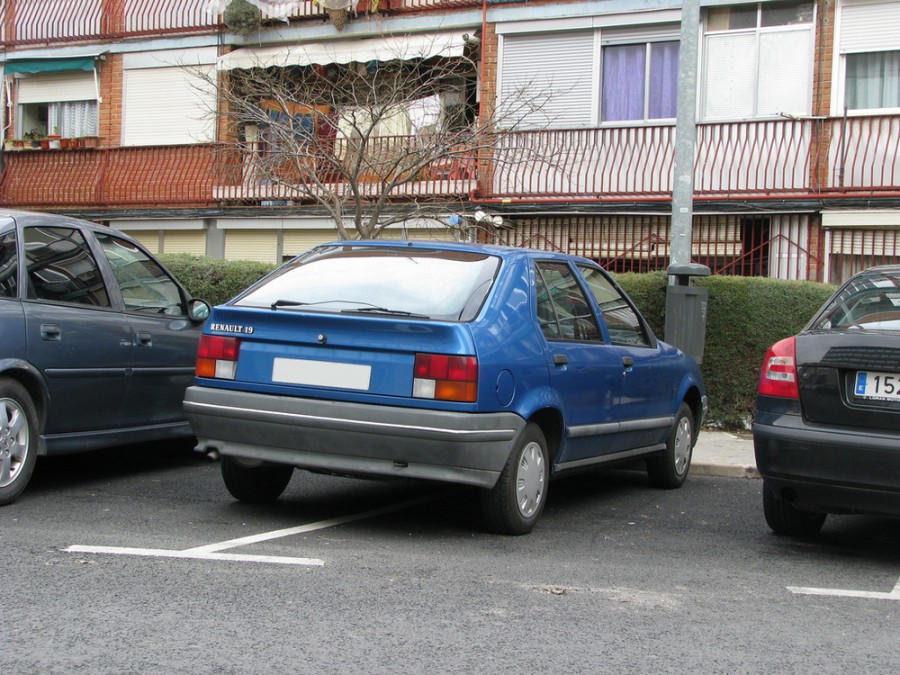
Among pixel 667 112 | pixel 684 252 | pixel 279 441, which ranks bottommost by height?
pixel 279 441

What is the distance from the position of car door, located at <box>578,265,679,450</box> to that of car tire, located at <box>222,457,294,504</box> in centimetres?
212

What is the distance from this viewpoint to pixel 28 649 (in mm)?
3668

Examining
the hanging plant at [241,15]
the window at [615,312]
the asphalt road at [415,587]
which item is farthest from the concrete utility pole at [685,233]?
the hanging plant at [241,15]

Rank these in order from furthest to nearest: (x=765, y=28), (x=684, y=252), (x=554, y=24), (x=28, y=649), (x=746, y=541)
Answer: (x=554, y=24) → (x=765, y=28) → (x=684, y=252) → (x=746, y=541) → (x=28, y=649)

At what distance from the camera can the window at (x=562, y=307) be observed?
633 centimetres

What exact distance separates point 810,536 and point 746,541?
0.41 meters

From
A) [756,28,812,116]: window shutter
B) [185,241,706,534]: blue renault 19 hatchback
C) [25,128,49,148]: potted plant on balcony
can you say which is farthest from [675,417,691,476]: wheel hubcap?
[25,128,49,148]: potted plant on balcony

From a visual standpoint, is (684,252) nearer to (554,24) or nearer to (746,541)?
(746,541)

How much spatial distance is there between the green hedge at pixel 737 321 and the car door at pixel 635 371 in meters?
3.22

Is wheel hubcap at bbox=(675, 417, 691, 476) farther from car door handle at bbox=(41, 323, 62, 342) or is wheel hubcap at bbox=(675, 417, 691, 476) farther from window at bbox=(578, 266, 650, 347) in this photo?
car door handle at bbox=(41, 323, 62, 342)

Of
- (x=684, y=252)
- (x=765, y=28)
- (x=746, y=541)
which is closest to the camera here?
(x=746, y=541)

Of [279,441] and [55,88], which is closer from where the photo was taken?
[279,441]

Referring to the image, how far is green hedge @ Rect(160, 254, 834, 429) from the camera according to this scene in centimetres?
1076

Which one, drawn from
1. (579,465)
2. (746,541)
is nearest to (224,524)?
(579,465)
